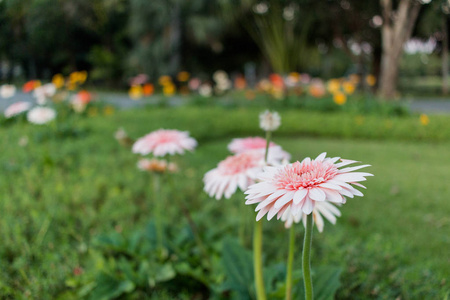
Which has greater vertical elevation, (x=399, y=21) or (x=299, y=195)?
(x=399, y=21)

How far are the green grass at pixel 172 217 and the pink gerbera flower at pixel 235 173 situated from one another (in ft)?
0.90

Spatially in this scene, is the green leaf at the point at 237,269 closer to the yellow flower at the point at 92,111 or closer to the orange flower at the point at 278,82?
the yellow flower at the point at 92,111

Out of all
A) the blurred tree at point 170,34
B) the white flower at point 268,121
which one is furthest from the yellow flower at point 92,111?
the blurred tree at point 170,34

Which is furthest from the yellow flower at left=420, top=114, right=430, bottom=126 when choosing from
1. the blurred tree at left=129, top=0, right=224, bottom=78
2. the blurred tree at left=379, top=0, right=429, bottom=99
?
the blurred tree at left=129, top=0, right=224, bottom=78

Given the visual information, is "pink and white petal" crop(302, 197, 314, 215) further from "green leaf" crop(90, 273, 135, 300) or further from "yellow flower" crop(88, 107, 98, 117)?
"yellow flower" crop(88, 107, 98, 117)

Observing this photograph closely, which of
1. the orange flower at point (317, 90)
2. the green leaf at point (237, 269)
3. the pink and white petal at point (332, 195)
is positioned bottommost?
the orange flower at point (317, 90)

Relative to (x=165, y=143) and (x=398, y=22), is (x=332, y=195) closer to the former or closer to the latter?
(x=165, y=143)

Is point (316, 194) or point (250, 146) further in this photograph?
point (250, 146)

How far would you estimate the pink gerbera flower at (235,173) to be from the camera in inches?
24.2

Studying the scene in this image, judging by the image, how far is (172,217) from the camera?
1.50 m

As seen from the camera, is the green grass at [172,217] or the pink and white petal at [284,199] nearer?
the pink and white petal at [284,199]

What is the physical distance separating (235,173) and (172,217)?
0.91m

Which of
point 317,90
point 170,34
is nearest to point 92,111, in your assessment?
point 317,90

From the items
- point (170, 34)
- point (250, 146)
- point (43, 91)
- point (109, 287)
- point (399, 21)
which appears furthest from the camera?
point (170, 34)
